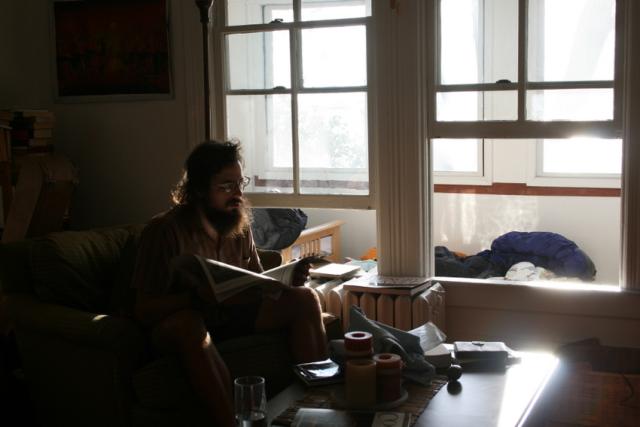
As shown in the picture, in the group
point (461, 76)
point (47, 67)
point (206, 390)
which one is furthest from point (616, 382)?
point (47, 67)

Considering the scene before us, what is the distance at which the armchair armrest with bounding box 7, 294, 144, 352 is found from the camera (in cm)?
273

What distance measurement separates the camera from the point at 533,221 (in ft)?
17.6

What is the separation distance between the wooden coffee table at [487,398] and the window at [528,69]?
1.29 metres

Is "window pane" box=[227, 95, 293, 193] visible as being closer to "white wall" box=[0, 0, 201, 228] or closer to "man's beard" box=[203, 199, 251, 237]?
"white wall" box=[0, 0, 201, 228]

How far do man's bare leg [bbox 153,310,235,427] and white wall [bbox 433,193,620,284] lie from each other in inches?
109

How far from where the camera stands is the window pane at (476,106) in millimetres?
3549

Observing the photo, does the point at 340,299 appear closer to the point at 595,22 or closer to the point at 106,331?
the point at 106,331

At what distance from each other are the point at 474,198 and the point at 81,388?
3.38 m

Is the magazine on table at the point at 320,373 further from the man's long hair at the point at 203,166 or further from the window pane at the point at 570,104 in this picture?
the window pane at the point at 570,104

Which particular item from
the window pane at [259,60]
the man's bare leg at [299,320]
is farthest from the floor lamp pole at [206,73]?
the man's bare leg at [299,320]

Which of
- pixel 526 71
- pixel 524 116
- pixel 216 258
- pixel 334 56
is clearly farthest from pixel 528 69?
pixel 216 258

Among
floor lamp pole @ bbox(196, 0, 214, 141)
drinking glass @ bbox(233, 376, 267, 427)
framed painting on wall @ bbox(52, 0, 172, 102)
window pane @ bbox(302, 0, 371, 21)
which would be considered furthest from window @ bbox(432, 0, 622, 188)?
drinking glass @ bbox(233, 376, 267, 427)

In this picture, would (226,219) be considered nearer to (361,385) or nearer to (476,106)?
(361,385)

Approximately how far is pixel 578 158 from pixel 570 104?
1.77 metres
